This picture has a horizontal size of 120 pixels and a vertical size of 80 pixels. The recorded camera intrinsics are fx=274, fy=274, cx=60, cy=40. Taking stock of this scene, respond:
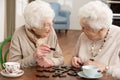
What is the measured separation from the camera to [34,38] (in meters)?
2.05

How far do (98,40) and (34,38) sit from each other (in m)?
0.48

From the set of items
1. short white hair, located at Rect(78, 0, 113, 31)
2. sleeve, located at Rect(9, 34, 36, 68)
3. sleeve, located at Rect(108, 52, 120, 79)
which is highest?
short white hair, located at Rect(78, 0, 113, 31)

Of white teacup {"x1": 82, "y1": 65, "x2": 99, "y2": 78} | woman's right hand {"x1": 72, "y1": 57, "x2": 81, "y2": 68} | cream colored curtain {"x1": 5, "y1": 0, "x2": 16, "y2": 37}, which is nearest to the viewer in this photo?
white teacup {"x1": 82, "y1": 65, "x2": 99, "y2": 78}

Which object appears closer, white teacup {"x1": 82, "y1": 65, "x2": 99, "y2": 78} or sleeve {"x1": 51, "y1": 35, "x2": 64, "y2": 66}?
white teacup {"x1": 82, "y1": 65, "x2": 99, "y2": 78}

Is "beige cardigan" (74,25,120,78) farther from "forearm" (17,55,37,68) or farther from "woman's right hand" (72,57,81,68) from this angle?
"forearm" (17,55,37,68)

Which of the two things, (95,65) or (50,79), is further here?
(95,65)

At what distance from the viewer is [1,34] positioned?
19.5ft

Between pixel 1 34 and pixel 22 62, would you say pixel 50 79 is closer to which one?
pixel 22 62

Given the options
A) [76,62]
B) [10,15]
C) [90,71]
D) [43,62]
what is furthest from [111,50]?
[10,15]

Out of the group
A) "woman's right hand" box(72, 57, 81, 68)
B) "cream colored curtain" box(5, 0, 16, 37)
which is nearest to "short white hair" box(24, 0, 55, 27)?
"woman's right hand" box(72, 57, 81, 68)

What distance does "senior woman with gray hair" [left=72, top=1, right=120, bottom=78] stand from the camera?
190cm

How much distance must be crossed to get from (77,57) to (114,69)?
34 centimetres

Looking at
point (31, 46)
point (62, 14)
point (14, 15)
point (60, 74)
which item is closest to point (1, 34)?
point (14, 15)

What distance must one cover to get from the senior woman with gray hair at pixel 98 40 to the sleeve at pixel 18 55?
12.5 inches
